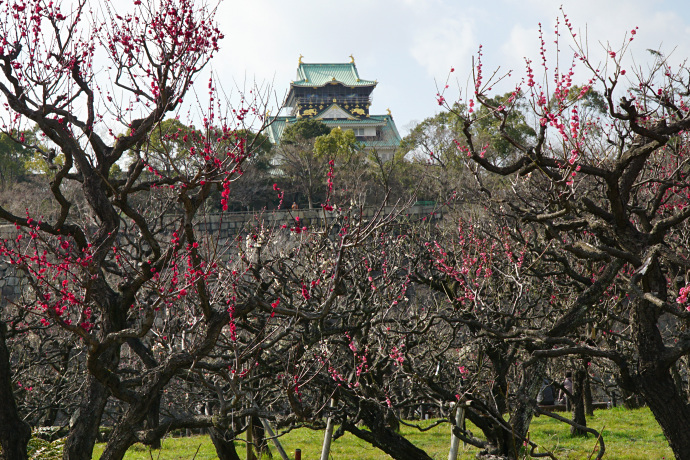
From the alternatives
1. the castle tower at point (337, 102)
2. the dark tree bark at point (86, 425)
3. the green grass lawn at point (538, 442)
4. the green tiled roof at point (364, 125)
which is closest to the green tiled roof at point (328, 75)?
the castle tower at point (337, 102)

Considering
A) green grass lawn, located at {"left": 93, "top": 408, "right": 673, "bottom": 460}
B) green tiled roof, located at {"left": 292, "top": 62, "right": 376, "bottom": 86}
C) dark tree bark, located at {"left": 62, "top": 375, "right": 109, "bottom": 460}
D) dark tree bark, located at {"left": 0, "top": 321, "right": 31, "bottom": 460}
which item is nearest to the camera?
dark tree bark, located at {"left": 0, "top": 321, "right": 31, "bottom": 460}

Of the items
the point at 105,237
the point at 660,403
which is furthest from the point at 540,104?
the point at 105,237

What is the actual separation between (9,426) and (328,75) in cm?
4691

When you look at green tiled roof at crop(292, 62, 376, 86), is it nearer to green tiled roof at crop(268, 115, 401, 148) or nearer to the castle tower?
the castle tower

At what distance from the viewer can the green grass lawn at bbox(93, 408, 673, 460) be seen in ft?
34.6

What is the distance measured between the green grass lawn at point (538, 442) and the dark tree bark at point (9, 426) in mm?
6094

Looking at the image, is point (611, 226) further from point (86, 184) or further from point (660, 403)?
point (86, 184)

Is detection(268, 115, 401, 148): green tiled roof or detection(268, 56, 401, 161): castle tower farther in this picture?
detection(268, 56, 401, 161): castle tower

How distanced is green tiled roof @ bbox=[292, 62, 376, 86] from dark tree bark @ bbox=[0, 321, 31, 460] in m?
44.5

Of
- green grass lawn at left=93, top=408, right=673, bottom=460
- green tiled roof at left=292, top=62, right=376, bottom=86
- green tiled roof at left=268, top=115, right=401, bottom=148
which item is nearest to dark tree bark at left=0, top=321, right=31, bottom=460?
green grass lawn at left=93, top=408, right=673, bottom=460

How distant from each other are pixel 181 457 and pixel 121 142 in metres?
7.67

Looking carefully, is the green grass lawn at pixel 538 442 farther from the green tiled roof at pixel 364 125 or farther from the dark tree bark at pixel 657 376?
the green tiled roof at pixel 364 125

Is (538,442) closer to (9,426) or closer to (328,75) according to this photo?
(9,426)

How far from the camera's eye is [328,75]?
50094mm
